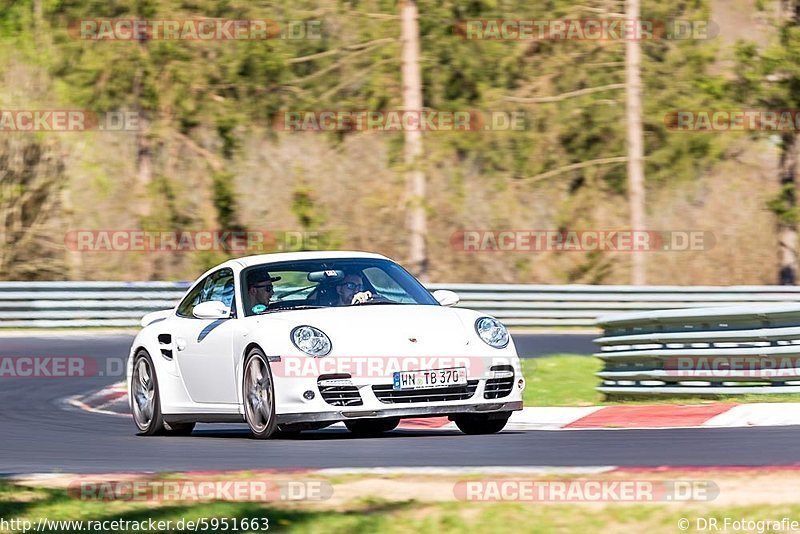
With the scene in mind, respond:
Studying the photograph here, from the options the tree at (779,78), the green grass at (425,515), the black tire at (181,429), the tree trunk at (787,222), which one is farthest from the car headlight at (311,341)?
the tree trunk at (787,222)

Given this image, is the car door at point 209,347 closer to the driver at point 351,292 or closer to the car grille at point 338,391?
the driver at point 351,292

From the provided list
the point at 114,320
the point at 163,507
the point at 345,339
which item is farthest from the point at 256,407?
the point at 114,320

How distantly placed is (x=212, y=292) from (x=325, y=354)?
188cm

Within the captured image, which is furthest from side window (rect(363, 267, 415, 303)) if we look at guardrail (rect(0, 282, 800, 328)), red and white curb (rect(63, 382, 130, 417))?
guardrail (rect(0, 282, 800, 328))

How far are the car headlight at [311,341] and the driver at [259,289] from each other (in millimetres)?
745

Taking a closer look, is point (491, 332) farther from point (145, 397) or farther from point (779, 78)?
point (779, 78)

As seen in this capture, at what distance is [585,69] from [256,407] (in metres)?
23.2

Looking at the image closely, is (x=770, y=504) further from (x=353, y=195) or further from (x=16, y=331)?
(x=353, y=195)

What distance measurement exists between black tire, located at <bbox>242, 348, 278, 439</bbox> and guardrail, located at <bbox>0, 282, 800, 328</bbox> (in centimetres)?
1280

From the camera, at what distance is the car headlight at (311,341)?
399 inches

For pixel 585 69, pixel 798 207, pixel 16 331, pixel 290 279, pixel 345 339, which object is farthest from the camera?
pixel 585 69

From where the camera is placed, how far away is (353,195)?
34062mm

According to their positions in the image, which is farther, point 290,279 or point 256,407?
→ point 290,279

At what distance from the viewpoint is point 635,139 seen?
98.6 feet
